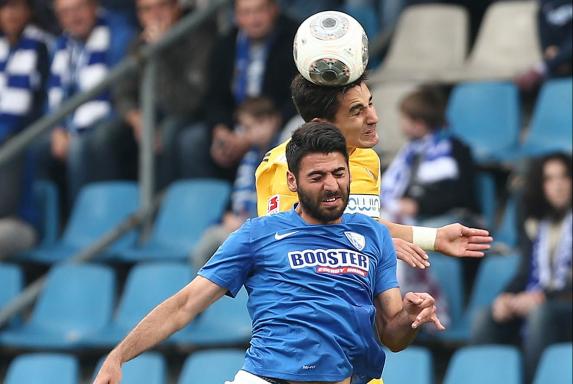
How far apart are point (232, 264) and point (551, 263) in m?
3.68

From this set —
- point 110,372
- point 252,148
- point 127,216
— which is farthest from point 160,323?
point 127,216

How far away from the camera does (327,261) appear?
659 cm

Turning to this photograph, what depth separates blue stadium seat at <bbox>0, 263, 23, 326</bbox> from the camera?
11891 millimetres

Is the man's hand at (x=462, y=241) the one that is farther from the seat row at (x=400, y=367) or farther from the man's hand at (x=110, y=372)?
the seat row at (x=400, y=367)

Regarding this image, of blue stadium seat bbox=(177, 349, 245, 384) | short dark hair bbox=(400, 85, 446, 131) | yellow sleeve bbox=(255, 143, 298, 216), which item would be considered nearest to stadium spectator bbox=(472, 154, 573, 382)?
short dark hair bbox=(400, 85, 446, 131)

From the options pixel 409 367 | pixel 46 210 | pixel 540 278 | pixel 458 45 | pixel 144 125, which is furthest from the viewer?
pixel 46 210

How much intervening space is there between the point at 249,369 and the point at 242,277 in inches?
13.3

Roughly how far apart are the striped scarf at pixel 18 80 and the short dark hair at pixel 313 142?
656 cm

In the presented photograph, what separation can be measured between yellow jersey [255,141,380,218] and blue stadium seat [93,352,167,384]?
10.2ft

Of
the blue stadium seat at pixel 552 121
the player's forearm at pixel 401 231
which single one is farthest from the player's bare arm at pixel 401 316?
the blue stadium seat at pixel 552 121

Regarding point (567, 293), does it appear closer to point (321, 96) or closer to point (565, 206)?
point (565, 206)

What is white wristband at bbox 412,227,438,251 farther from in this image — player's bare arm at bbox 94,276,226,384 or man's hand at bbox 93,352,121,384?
man's hand at bbox 93,352,121,384

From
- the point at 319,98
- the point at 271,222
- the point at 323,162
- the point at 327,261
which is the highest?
the point at 319,98

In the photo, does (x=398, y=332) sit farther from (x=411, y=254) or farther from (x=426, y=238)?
(x=426, y=238)
